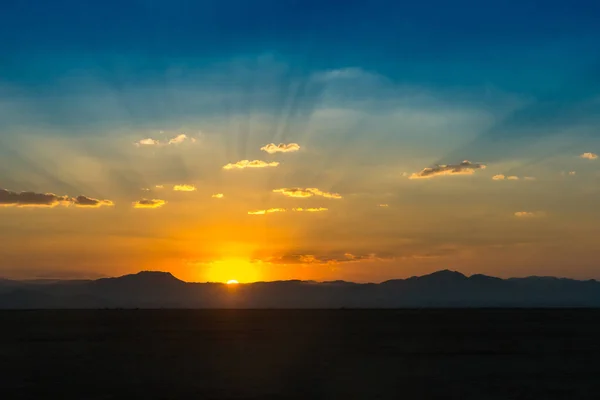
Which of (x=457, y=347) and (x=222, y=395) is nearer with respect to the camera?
(x=222, y=395)

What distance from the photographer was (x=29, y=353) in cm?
5075

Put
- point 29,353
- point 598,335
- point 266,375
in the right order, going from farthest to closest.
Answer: point 598,335, point 29,353, point 266,375

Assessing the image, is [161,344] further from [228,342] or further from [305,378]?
[305,378]

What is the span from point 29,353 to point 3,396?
20.2 meters

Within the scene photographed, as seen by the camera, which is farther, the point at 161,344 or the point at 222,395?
the point at 161,344

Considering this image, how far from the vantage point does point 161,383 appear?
35219mm

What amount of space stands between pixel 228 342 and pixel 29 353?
15.9 metres

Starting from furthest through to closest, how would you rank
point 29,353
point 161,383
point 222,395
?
point 29,353, point 161,383, point 222,395

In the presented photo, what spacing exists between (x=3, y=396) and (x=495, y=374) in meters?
25.3

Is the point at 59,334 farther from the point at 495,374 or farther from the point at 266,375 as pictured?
the point at 495,374

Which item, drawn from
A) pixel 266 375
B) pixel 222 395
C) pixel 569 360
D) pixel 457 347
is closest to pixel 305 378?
pixel 266 375

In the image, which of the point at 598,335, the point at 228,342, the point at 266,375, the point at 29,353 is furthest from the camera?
the point at 598,335

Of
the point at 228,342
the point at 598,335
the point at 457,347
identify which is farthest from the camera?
the point at 598,335

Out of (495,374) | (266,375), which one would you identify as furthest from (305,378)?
(495,374)
